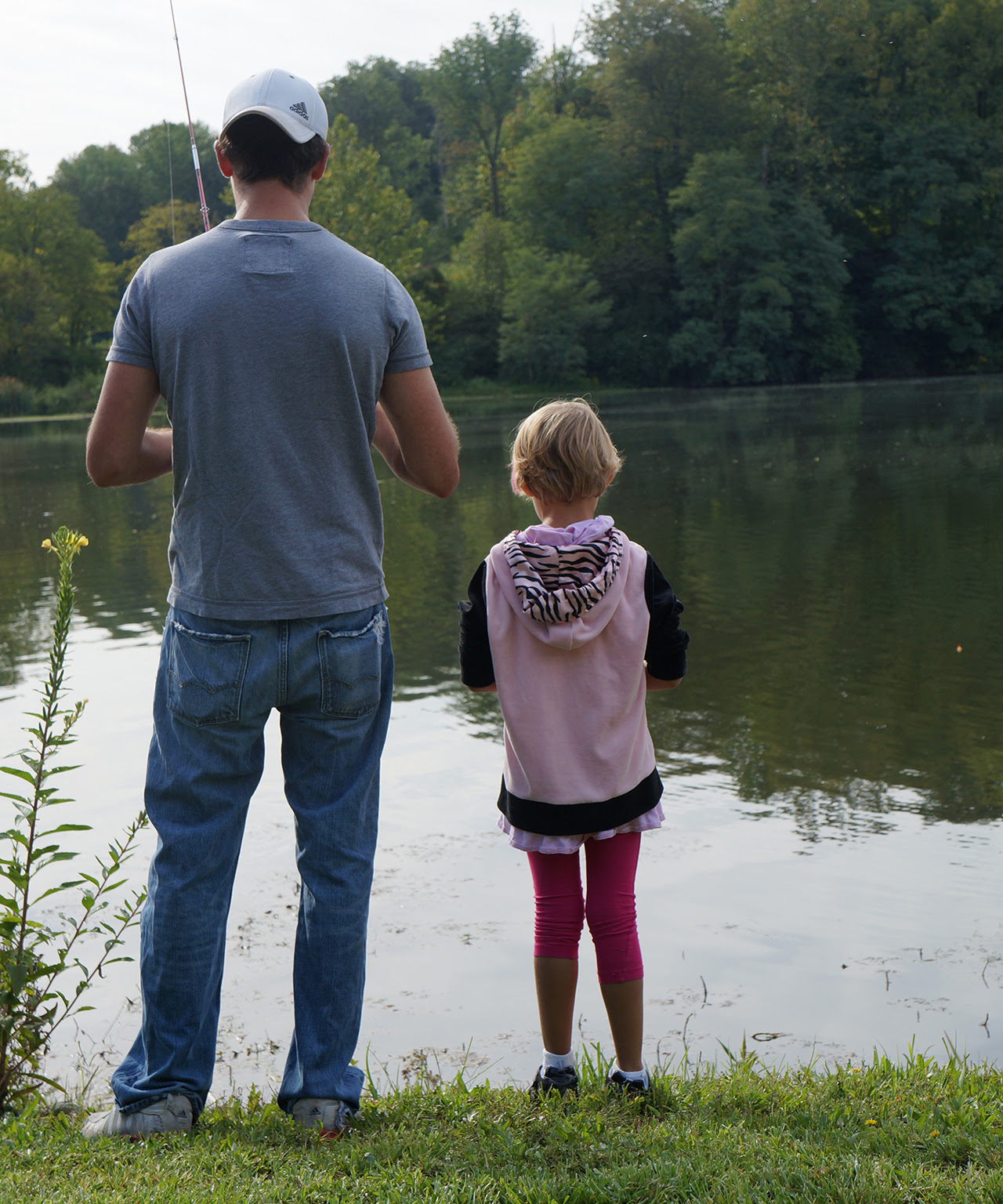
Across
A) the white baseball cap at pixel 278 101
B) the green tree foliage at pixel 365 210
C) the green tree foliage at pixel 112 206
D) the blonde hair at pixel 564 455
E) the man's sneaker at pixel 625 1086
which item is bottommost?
the man's sneaker at pixel 625 1086

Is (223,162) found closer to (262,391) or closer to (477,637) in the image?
(262,391)

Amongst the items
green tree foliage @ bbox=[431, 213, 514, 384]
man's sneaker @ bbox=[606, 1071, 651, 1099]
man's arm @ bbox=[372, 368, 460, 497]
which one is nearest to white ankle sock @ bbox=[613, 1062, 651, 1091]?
man's sneaker @ bbox=[606, 1071, 651, 1099]

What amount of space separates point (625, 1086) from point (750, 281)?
155 ft

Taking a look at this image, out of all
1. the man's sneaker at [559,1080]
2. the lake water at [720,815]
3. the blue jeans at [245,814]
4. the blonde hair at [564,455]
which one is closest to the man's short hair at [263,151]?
the blonde hair at [564,455]

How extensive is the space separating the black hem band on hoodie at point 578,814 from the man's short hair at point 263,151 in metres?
1.33

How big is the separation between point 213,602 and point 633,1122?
4.22 feet

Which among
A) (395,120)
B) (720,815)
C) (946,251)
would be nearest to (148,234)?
(395,120)

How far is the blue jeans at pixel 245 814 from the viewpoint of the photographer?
241 cm

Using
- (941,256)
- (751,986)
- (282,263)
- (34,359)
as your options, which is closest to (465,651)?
(282,263)

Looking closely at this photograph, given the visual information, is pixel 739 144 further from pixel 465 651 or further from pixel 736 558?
pixel 465 651

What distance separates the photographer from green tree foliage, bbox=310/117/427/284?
46.7m

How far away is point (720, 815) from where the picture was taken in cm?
473

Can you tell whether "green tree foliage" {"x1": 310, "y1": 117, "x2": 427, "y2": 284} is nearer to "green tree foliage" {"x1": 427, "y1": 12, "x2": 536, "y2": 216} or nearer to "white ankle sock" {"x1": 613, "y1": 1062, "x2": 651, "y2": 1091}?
"green tree foliage" {"x1": 427, "y1": 12, "x2": 536, "y2": 216}

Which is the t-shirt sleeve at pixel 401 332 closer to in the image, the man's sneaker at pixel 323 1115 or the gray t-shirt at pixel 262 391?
the gray t-shirt at pixel 262 391
